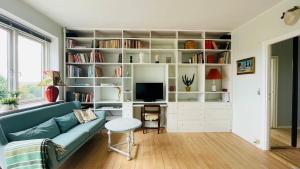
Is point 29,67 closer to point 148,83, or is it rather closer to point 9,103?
point 9,103

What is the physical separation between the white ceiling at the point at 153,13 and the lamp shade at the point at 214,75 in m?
1.04

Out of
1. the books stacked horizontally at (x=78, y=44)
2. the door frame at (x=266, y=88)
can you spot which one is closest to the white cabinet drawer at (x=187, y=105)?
the door frame at (x=266, y=88)

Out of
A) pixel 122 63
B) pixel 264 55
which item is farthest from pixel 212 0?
pixel 122 63

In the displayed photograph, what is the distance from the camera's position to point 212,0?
2434 mm

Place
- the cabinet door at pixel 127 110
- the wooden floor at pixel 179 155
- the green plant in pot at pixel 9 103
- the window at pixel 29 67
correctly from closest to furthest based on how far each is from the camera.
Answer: the green plant in pot at pixel 9 103 < the wooden floor at pixel 179 155 < the window at pixel 29 67 < the cabinet door at pixel 127 110

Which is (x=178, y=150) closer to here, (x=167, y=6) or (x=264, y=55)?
(x=264, y=55)

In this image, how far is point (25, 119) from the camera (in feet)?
6.88

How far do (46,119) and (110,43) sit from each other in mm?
2139

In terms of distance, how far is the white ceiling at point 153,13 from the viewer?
2537 millimetres

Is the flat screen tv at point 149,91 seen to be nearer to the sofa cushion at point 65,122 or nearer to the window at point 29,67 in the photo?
the sofa cushion at point 65,122

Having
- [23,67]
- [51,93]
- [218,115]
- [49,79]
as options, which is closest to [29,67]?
[23,67]

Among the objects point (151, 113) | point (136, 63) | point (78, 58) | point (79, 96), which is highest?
point (78, 58)

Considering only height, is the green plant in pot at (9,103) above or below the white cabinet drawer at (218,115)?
above

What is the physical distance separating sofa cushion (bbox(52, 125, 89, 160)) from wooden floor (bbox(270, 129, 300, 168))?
3.17 metres
